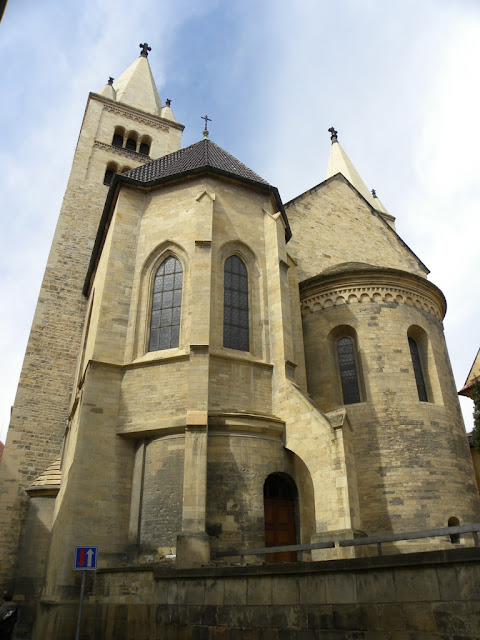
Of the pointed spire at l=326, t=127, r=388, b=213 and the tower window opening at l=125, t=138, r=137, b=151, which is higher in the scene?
the pointed spire at l=326, t=127, r=388, b=213

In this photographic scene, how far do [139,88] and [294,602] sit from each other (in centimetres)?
3653

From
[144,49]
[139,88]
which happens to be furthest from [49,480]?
[144,49]

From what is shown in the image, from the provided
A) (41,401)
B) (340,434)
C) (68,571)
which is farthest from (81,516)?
(41,401)

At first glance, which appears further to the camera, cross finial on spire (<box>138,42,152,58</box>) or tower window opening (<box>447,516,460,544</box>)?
cross finial on spire (<box>138,42,152,58</box>)

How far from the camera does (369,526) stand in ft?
46.3

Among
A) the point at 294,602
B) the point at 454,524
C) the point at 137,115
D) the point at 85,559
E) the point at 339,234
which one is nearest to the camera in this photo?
the point at 294,602

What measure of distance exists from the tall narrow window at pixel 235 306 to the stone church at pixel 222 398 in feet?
0.16

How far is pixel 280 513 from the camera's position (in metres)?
12.5

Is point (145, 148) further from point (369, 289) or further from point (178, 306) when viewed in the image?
point (178, 306)

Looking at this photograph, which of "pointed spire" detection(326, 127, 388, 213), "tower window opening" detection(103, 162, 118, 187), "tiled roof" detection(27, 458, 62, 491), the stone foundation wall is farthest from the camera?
"pointed spire" detection(326, 127, 388, 213)

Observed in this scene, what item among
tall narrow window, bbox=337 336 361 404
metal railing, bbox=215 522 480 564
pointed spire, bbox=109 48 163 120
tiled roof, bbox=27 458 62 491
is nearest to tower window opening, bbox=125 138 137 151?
pointed spire, bbox=109 48 163 120

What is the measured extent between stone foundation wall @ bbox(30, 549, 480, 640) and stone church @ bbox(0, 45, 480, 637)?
0.86 m

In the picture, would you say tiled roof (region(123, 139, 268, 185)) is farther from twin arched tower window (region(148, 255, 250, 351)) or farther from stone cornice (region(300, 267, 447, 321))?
stone cornice (region(300, 267, 447, 321))

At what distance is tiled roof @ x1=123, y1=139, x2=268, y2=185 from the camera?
16.9m
